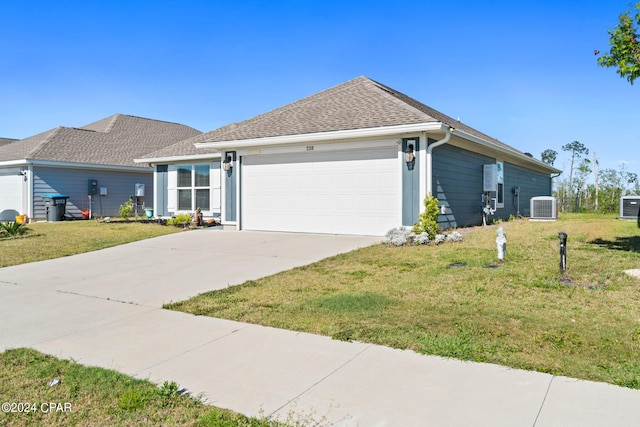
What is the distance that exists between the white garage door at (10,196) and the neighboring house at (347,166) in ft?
31.2

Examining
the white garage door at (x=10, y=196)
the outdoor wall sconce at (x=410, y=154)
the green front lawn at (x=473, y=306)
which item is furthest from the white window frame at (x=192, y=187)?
the green front lawn at (x=473, y=306)

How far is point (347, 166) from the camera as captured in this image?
472 inches

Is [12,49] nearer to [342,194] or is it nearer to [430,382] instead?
[342,194]

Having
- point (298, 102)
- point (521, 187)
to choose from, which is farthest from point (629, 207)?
point (298, 102)

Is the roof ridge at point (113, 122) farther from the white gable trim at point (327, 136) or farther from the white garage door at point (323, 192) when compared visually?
the white garage door at point (323, 192)

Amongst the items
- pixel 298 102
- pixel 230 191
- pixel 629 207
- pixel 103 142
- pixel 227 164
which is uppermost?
pixel 298 102

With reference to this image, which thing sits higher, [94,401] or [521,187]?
[521,187]

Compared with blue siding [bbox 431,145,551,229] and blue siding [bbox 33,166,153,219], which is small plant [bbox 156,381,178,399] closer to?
blue siding [bbox 431,145,551,229]

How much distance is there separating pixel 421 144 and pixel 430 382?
851cm

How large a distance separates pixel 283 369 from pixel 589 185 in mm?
32745

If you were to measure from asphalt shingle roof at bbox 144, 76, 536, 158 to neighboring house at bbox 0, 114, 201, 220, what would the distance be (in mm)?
7778

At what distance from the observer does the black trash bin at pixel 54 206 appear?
61.7 feet

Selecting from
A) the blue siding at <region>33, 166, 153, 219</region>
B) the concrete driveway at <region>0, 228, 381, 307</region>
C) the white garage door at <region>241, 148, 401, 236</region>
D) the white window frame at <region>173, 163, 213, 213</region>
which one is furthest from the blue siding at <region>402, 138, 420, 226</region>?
the blue siding at <region>33, 166, 153, 219</region>

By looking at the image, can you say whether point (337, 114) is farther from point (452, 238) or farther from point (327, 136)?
point (452, 238)
